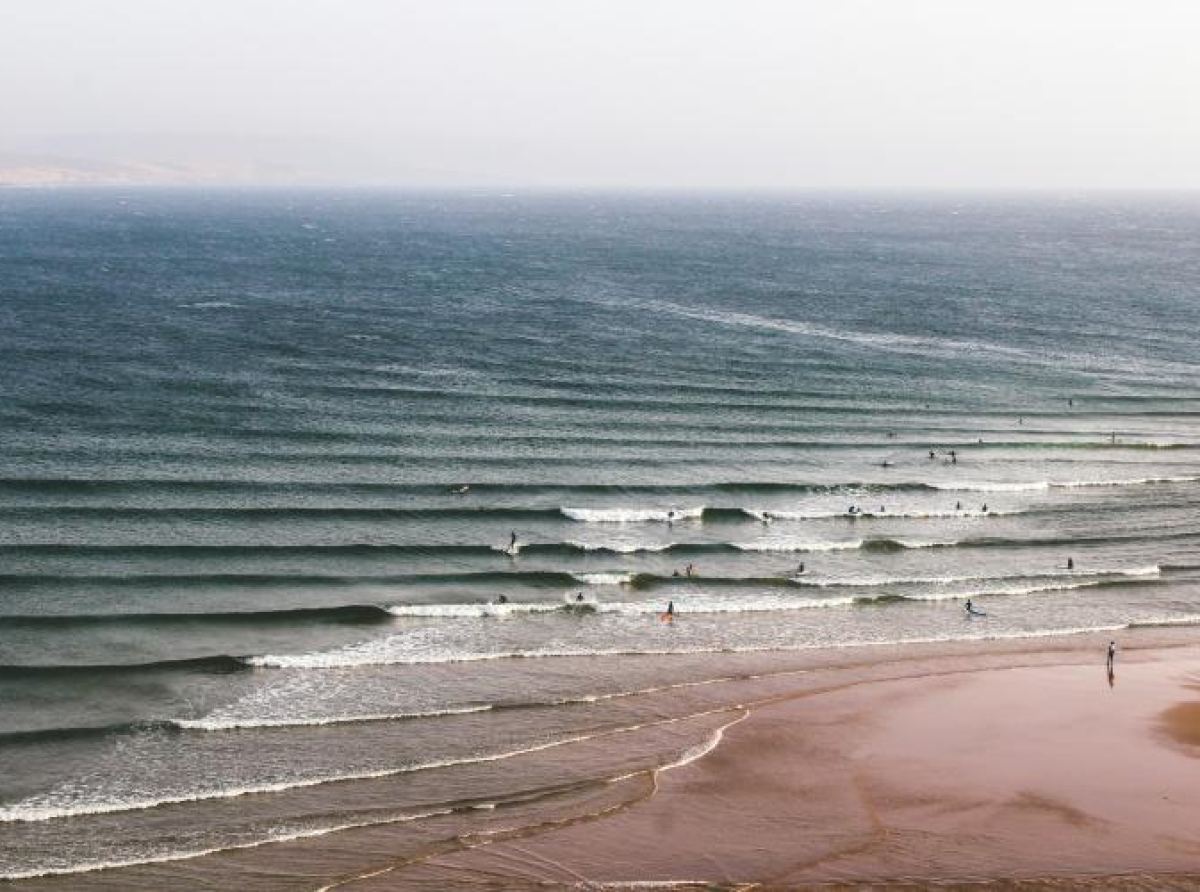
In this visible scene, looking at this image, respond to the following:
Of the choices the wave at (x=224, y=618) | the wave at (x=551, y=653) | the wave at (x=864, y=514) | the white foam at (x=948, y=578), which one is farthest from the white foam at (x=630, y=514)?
the wave at (x=224, y=618)

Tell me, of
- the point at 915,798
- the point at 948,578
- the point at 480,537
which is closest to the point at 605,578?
the point at 480,537

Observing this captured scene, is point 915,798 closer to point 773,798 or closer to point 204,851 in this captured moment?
point 773,798

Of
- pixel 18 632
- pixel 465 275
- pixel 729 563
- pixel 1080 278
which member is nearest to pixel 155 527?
pixel 18 632

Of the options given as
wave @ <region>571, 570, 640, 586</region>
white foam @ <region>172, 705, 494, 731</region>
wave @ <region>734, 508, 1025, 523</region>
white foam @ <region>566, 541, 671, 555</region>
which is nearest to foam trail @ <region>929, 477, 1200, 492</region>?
wave @ <region>734, 508, 1025, 523</region>

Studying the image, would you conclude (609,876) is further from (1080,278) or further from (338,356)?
(1080,278)

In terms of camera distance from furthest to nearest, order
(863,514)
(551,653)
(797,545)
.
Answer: (863,514) < (797,545) < (551,653)

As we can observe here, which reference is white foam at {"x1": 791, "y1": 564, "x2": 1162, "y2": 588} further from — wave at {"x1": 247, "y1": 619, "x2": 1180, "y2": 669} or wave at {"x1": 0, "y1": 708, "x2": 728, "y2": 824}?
wave at {"x1": 0, "y1": 708, "x2": 728, "y2": 824}

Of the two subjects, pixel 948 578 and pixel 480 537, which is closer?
pixel 948 578
